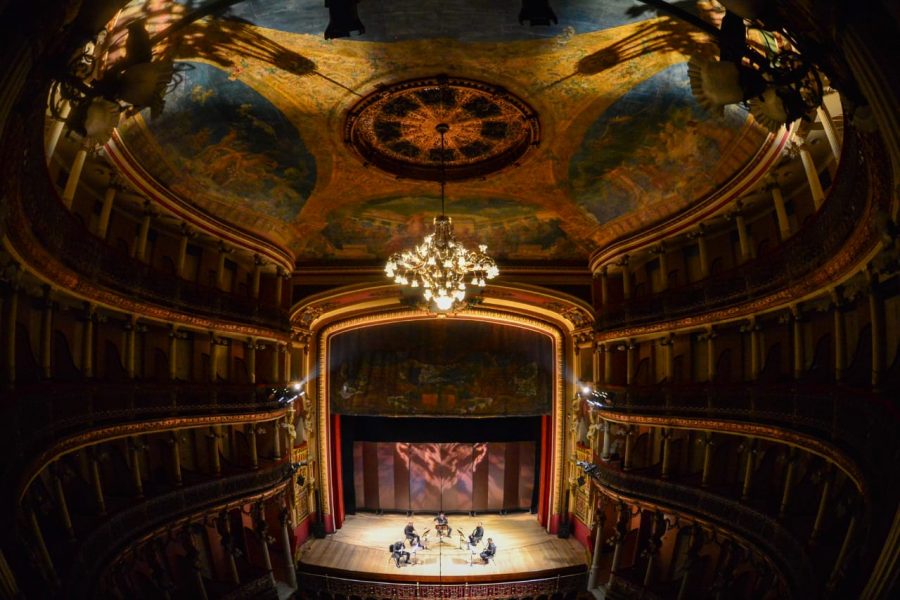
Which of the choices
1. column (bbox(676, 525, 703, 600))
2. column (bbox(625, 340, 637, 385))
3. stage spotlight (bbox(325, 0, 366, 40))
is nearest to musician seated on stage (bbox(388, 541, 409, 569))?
column (bbox(676, 525, 703, 600))

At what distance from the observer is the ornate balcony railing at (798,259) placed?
20.5 feet

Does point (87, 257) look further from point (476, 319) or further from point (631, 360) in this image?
point (476, 319)

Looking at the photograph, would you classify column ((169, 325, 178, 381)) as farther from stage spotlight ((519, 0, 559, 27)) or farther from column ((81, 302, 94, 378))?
stage spotlight ((519, 0, 559, 27))

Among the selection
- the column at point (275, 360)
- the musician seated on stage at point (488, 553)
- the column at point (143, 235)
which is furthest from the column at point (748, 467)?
the column at point (143, 235)

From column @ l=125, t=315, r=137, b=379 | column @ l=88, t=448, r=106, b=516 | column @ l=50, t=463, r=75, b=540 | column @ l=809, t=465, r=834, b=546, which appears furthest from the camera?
column @ l=125, t=315, r=137, b=379

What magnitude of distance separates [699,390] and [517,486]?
11.2 m

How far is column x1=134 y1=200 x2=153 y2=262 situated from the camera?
11.8 meters

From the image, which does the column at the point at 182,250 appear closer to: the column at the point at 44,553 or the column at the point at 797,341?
the column at the point at 44,553

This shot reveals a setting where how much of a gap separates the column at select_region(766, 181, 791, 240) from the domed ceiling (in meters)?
0.84

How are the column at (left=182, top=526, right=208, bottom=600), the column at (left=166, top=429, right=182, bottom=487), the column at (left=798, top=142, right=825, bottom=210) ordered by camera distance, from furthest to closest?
1. the column at (left=166, top=429, right=182, bottom=487)
2. the column at (left=182, top=526, right=208, bottom=600)
3. the column at (left=798, top=142, right=825, bottom=210)

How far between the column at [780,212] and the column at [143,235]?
12.5m

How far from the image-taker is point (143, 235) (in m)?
11.8

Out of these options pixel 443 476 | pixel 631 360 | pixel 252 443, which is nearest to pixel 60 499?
pixel 252 443

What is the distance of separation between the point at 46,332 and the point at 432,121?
24.4 ft
